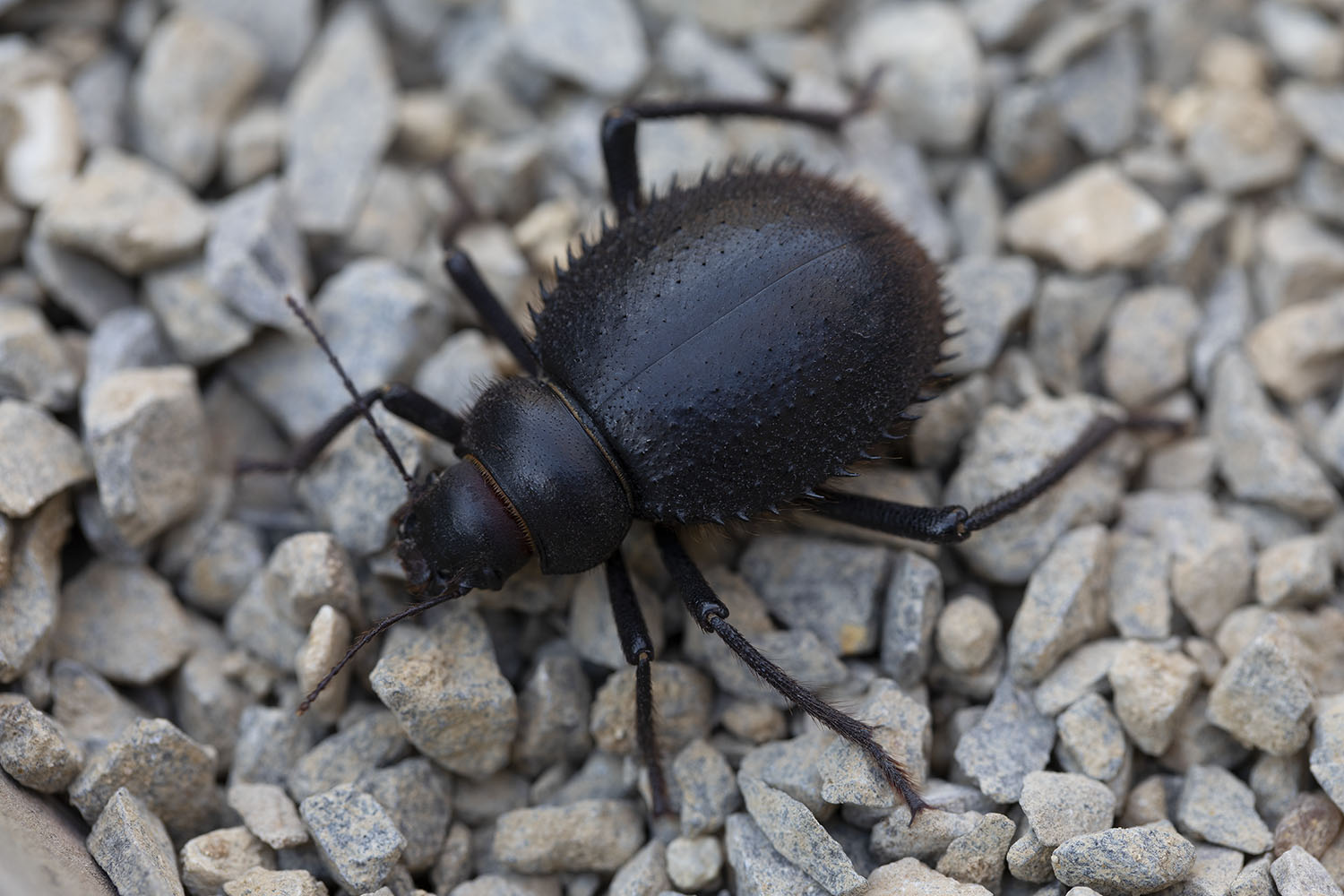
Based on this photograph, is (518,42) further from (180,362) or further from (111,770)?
(111,770)

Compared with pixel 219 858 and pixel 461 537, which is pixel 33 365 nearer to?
pixel 461 537

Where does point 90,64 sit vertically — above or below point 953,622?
above

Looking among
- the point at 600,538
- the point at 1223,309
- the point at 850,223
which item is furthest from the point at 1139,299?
the point at 600,538

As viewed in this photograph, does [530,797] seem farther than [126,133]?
No

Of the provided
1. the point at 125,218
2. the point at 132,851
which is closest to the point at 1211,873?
the point at 132,851

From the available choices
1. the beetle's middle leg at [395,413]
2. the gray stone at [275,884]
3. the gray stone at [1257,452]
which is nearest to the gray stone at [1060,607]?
the gray stone at [1257,452]

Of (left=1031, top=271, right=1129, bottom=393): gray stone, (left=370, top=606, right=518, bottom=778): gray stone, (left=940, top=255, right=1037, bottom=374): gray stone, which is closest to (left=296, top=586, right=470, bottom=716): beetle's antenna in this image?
(left=370, top=606, right=518, bottom=778): gray stone
